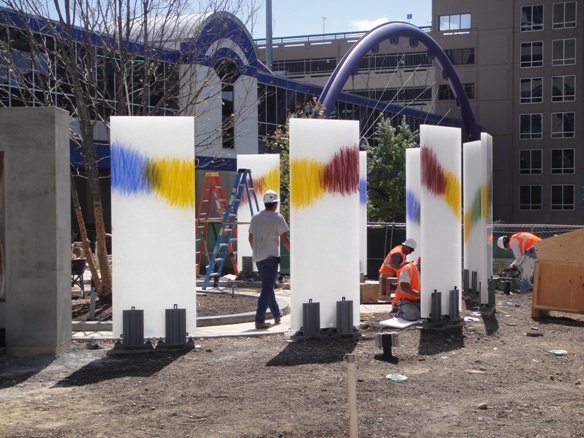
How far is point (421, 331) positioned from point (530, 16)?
5520 centimetres

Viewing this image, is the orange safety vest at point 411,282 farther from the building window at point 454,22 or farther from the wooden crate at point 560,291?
the building window at point 454,22

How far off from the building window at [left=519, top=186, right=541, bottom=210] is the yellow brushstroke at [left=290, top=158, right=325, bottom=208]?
54174 mm

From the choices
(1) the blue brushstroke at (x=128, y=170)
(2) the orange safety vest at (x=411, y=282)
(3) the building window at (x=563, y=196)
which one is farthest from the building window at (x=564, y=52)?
(1) the blue brushstroke at (x=128, y=170)

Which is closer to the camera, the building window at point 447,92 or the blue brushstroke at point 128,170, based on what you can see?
the blue brushstroke at point 128,170

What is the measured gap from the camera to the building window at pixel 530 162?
204 ft

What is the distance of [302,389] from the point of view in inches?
315

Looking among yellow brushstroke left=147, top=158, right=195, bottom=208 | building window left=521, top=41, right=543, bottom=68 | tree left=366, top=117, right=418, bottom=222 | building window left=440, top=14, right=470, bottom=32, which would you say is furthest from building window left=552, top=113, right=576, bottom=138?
yellow brushstroke left=147, top=158, right=195, bottom=208

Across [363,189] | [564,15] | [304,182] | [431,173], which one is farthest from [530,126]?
[304,182]

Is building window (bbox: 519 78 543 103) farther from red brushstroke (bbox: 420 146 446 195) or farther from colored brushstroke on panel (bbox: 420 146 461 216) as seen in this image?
red brushstroke (bbox: 420 146 446 195)

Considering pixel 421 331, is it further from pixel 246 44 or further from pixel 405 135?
pixel 405 135

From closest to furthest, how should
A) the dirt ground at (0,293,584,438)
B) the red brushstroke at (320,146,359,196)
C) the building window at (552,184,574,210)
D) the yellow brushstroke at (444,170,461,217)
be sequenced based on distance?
the dirt ground at (0,293,584,438) → the red brushstroke at (320,146,359,196) → the yellow brushstroke at (444,170,461,217) → the building window at (552,184,574,210)

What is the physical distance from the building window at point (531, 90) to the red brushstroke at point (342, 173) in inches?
2137

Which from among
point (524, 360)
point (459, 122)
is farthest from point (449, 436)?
point (459, 122)

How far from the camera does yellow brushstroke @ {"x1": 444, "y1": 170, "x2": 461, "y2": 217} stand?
12031mm
